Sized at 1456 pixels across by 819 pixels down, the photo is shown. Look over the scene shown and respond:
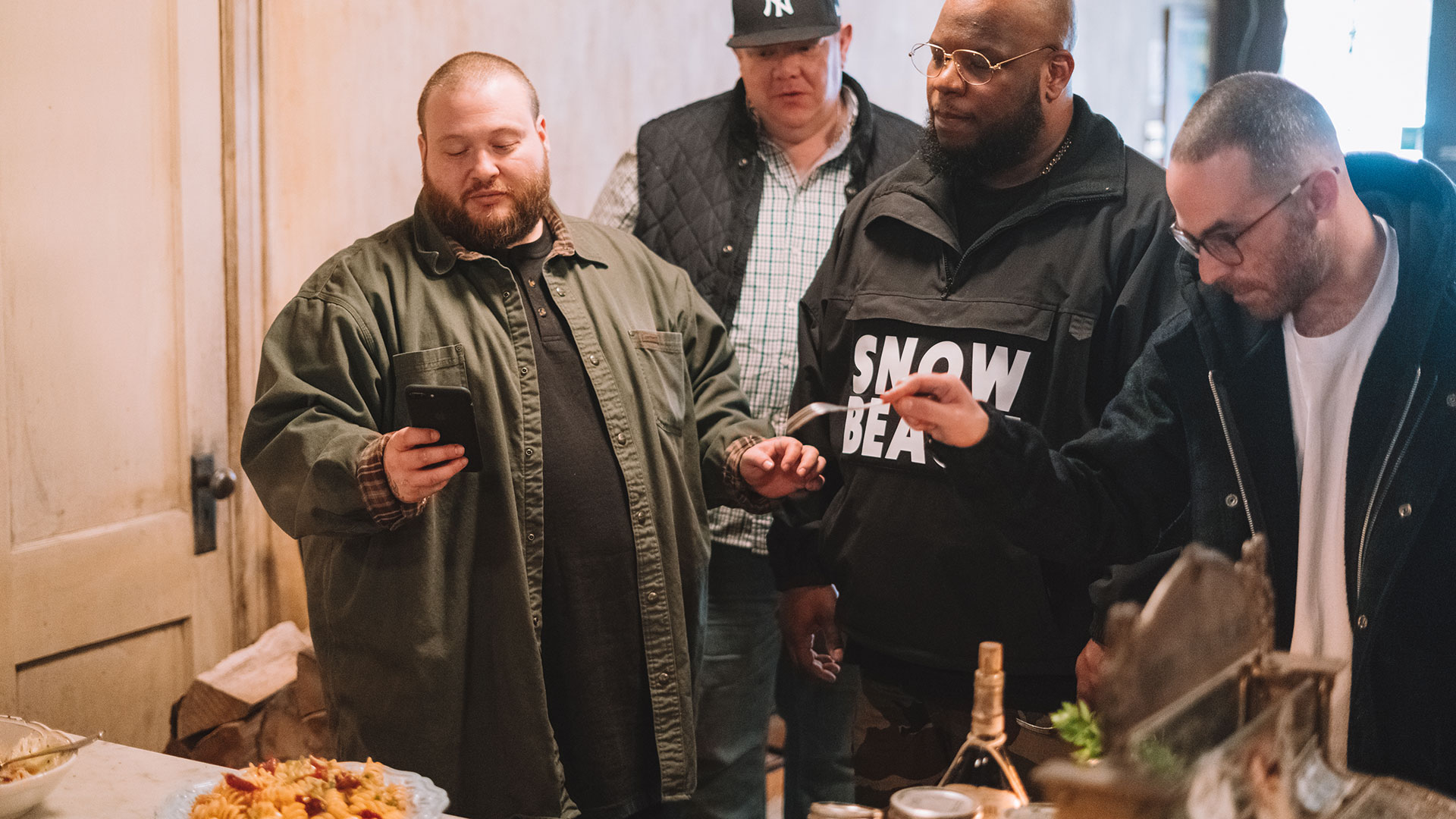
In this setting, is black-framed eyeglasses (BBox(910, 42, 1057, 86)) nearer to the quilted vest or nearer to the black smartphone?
the quilted vest

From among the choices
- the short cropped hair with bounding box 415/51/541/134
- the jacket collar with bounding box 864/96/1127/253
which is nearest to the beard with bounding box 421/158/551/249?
the short cropped hair with bounding box 415/51/541/134

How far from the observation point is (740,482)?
7.53 ft

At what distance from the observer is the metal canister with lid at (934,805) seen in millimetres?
1181

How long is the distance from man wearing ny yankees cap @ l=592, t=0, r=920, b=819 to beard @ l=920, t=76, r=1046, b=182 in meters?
0.57

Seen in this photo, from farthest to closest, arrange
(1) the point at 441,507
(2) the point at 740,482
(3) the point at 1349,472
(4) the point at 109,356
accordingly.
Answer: (4) the point at 109,356 → (2) the point at 740,482 → (1) the point at 441,507 → (3) the point at 1349,472

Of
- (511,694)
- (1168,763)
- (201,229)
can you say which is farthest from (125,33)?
(1168,763)

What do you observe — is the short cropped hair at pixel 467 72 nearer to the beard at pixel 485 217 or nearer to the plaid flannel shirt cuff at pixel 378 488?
the beard at pixel 485 217

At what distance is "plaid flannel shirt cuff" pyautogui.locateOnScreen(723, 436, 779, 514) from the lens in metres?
2.29

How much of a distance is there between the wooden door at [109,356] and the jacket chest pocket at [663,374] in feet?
3.72

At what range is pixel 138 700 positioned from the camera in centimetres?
275

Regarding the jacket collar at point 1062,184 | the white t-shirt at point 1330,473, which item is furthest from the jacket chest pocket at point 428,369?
the white t-shirt at point 1330,473

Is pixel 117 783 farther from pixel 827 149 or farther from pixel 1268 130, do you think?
pixel 827 149

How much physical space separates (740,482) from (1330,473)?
39.4 inches

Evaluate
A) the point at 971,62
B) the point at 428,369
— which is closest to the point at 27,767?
the point at 428,369
